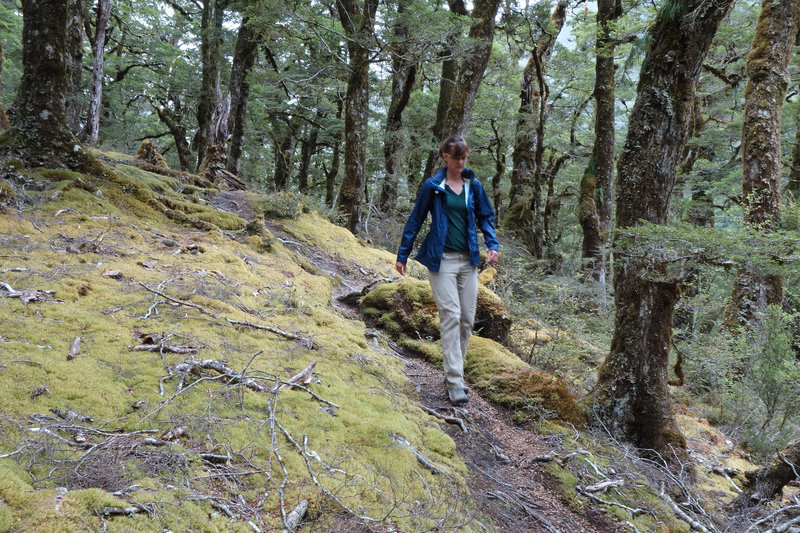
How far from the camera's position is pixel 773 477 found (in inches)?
126

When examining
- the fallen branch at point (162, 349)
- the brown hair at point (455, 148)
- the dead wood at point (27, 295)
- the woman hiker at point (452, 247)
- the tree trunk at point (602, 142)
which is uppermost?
the tree trunk at point (602, 142)

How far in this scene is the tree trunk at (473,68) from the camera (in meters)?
8.66

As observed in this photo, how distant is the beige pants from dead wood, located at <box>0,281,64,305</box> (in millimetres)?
3016

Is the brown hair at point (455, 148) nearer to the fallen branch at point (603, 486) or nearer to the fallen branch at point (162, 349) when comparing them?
the fallen branch at point (162, 349)

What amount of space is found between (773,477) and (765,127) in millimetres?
6139

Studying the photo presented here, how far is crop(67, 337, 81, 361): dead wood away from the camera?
8.36 ft

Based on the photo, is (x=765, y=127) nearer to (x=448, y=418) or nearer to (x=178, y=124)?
(x=448, y=418)

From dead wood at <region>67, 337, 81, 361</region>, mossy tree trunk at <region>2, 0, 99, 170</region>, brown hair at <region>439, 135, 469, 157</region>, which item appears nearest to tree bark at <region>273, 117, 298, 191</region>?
mossy tree trunk at <region>2, 0, 99, 170</region>

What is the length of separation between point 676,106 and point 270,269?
496 cm

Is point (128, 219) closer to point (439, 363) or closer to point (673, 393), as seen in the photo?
point (439, 363)

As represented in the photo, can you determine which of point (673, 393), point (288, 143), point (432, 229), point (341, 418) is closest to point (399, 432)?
point (341, 418)

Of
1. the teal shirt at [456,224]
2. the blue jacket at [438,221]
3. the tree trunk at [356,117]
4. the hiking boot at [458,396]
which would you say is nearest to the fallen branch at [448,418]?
the hiking boot at [458,396]

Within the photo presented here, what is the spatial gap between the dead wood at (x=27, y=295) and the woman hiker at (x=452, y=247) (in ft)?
9.13

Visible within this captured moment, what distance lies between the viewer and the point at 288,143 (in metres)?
20.3
